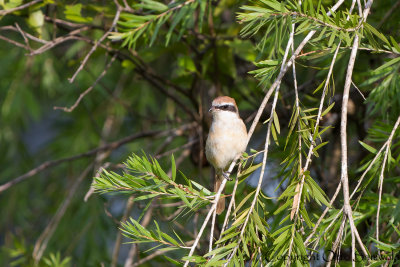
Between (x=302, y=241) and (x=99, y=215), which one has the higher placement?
(x=302, y=241)

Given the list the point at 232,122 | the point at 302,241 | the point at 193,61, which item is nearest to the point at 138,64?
the point at 193,61

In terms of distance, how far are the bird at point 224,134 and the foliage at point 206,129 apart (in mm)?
146

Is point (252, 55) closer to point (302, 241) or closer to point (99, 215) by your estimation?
point (302, 241)

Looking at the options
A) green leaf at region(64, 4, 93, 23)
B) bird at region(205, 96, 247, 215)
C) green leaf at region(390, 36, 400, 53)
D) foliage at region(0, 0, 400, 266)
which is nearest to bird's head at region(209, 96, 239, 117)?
bird at region(205, 96, 247, 215)

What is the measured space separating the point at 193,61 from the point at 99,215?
164 centimetres

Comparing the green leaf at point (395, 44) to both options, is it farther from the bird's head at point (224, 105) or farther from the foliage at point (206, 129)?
the bird's head at point (224, 105)

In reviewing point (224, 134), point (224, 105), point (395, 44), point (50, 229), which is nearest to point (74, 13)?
point (224, 105)

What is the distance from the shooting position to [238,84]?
3096 mm

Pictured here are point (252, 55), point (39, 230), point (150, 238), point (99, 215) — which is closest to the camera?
point (150, 238)

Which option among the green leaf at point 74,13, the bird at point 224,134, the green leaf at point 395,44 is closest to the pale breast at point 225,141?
the bird at point 224,134

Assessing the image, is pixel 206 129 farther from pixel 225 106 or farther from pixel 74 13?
pixel 74 13

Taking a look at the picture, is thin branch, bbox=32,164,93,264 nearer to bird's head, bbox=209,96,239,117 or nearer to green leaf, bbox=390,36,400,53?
bird's head, bbox=209,96,239,117

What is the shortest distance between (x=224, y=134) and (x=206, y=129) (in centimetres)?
32

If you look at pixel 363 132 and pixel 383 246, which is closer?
pixel 383 246
